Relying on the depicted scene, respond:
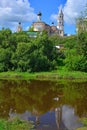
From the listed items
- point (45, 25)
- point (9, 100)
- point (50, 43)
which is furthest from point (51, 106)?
point (45, 25)

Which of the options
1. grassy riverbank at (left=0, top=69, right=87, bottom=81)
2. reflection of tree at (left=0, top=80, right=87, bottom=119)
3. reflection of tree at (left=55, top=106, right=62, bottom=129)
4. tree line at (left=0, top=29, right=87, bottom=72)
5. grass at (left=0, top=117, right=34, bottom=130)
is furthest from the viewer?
tree line at (left=0, top=29, right=87, bottom=72)

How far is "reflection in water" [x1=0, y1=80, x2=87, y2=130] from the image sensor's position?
26.4m

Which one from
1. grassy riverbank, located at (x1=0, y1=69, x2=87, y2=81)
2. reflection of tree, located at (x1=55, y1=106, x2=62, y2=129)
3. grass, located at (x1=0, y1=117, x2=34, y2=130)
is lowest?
grassy riverbank, located at (x1=0, y1=69, x2=87, y2=81)

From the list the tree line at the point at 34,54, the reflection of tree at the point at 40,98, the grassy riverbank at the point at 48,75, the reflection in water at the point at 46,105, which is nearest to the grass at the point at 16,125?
the reflection in water at the point at 46,105

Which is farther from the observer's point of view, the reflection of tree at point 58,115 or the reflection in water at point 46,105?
the reflection in water at point 46,105

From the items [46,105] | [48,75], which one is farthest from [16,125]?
[48,75]

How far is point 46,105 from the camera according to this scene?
35406mm

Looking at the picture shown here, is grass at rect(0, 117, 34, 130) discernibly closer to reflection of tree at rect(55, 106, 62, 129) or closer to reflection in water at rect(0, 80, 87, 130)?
reflection in water at rect(0, 80, 87, 130)

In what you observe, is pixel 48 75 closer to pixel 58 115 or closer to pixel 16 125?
pixel 58 115

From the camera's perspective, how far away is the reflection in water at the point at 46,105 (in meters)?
26.4

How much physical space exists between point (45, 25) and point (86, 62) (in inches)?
3409

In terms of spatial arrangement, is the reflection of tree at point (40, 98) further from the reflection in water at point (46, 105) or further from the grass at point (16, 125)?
the grass at point (16, 125)

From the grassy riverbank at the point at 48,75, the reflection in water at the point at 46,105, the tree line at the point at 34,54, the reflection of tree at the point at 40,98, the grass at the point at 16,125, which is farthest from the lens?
the tree line at the point at 34,54

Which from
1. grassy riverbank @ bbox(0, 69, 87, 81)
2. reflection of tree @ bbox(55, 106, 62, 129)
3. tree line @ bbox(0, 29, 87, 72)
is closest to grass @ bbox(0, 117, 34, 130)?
reflection of tree @ bbox(55, 106, 62, 129)
